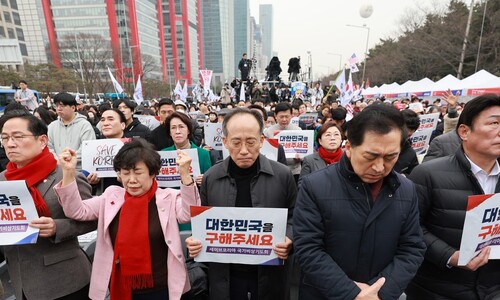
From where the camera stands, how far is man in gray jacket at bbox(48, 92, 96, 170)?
4023mm

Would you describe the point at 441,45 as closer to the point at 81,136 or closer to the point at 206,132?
the point at 206,132

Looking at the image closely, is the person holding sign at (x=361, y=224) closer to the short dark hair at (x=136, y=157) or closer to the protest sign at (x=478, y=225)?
the protest sign at (x=478, y=225)

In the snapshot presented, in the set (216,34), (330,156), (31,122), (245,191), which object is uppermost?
(216,34)

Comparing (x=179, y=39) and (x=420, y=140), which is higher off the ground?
(x=179, y=39)

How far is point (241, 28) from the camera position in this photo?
438ft

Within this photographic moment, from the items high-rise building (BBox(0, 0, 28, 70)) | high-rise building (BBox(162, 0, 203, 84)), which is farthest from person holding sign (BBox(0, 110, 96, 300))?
high-rise building (BBox(162, 0, 203, 84))

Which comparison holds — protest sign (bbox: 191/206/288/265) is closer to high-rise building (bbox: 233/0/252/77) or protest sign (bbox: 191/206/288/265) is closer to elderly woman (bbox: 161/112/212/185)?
elderly woman (bbox: 161/112/212/185)

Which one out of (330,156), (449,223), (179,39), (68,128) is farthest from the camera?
(179,39)

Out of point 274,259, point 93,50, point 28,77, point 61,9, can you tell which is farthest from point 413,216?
point 61,9

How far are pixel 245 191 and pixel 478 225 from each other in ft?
4.81

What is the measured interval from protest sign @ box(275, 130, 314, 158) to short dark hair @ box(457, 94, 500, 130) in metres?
2.66

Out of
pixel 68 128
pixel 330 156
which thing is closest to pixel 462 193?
pixel 330 156

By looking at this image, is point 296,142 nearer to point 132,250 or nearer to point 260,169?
point 260,169

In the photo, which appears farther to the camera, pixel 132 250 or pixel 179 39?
pixel 179 39
